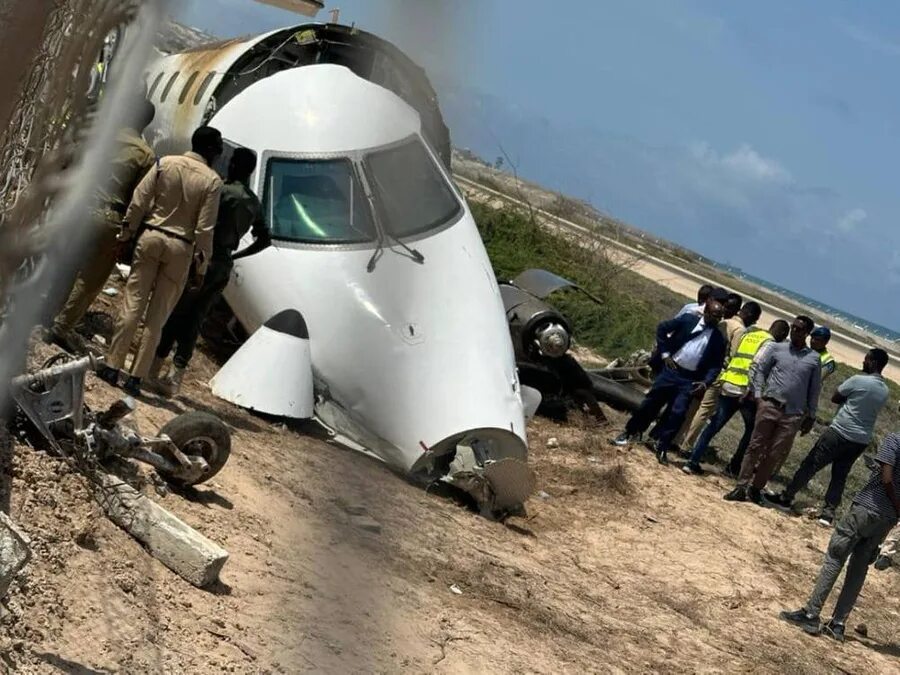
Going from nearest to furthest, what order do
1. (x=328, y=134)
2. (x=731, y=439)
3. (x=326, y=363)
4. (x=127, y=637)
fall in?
(x=127, y=637)
(x=326, y=363)
(x=328, y=134)
(x=731, y=439)

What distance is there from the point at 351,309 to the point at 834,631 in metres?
4.37

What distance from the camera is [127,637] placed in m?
4.46

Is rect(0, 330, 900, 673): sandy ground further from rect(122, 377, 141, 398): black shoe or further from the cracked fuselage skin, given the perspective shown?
the cracked fuselage skin

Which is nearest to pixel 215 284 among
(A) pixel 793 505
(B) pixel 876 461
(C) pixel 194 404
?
(C) pixel 194 404

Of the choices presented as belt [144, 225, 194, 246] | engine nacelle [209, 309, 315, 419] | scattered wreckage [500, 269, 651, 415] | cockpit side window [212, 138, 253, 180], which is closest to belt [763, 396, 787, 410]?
scattered wreckage [500, 269, 651, 415]

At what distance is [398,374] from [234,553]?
2.22 m

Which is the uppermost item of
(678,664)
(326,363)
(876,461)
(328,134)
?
(328,134)

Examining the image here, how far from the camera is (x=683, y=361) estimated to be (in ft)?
38.8

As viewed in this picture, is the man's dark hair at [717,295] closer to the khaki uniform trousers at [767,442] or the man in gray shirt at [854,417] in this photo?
the khaki uniform trousers at [767,442]

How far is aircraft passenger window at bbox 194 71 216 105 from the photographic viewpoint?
10.8 meters

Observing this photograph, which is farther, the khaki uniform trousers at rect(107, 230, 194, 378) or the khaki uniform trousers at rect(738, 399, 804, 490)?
the khaki uniform trousers at rect(738, 399, 804, 490)

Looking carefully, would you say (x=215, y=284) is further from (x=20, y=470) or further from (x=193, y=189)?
(x=20, y=470)

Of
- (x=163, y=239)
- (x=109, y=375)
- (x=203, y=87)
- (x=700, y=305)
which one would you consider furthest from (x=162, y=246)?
(x=700, y=305)

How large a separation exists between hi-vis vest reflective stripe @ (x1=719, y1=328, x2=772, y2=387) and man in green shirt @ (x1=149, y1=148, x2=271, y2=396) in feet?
18.4
